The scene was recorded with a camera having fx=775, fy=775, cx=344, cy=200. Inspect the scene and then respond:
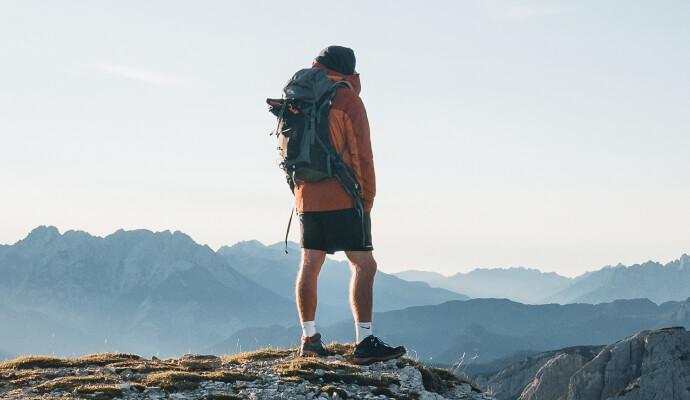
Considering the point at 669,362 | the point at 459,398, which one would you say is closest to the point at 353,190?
the point at 459,398

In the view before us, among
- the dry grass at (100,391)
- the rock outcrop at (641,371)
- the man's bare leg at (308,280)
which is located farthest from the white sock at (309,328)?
the rock outcrop at (641,371)

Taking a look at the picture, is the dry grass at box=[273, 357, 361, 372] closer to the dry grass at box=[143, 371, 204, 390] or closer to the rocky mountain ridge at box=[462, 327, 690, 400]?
the dry grass at box=[143, 371, 204, 390]

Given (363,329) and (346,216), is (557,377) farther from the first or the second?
(346,216)

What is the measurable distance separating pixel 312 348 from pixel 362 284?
218cm

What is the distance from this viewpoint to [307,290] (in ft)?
47.3

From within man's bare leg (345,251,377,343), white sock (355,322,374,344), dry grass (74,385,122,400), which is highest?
man's bare leg (345,251,377,343)

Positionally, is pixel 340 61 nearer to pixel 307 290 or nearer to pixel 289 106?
pixel 289 106

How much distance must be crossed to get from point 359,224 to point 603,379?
572 feet

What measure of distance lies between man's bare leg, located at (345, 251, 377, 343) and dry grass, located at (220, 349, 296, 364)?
3273 millimetres

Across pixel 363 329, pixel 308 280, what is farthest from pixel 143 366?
pixel 363 329

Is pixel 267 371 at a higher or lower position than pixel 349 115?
lower

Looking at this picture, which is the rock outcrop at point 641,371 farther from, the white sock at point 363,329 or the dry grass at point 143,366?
the dry grass at point 143,366

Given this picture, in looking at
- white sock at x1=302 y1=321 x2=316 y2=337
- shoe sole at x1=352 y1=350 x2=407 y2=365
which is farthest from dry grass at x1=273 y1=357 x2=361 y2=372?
white sock at x1=302 y1=321 x2=316 y2=337

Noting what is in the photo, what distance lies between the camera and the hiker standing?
13.8 meters
